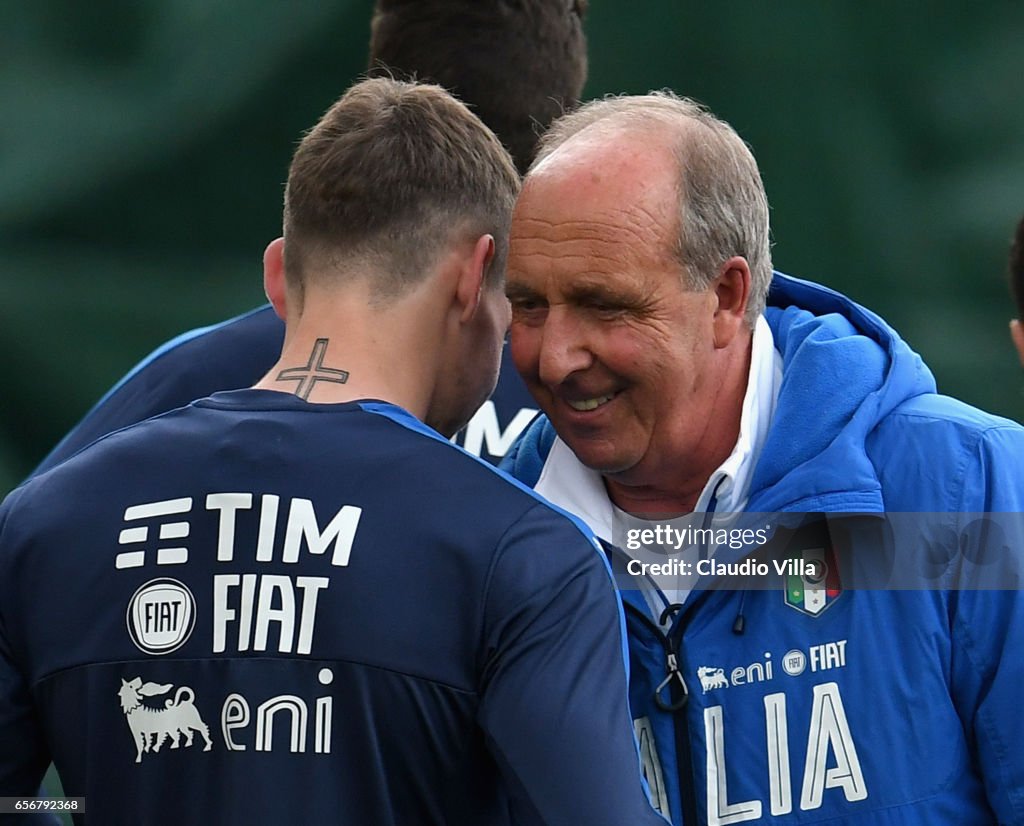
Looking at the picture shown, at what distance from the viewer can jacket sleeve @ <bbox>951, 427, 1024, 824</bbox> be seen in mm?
1688

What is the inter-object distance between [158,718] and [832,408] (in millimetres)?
840

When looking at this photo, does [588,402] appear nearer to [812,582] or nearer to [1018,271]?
[812,582]

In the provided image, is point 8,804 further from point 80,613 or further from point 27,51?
point 27,51

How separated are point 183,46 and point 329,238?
84.1 inches

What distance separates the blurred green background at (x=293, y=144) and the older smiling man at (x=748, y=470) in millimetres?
1910

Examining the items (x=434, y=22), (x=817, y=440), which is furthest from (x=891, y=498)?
(x=434, y=22)

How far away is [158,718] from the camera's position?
1551mm

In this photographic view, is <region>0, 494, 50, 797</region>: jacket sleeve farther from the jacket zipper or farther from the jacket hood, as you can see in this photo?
the jacket hood

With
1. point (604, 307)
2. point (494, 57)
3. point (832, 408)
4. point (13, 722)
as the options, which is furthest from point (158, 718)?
point (494, 57)

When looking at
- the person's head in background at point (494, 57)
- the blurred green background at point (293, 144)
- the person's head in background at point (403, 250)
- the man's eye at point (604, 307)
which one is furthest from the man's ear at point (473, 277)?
the blurred green background at point (293, 144)

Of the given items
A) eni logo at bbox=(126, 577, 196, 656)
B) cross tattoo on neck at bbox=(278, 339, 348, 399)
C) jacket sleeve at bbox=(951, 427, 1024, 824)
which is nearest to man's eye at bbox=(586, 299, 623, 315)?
cross tattoo on neck at bbox=(278, 339, 348, 399)

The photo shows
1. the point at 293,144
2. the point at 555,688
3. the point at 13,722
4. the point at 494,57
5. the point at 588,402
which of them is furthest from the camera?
the point at 293,144

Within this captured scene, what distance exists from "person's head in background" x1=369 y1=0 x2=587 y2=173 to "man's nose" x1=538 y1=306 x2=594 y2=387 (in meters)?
0.69

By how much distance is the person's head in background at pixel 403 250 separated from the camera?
172 cm
